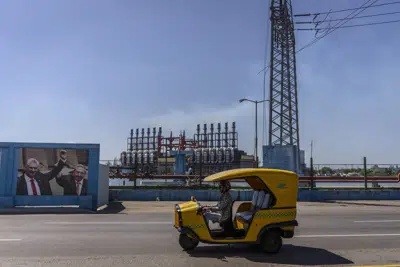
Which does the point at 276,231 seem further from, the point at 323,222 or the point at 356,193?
the point at 356,193

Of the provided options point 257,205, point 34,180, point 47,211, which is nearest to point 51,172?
point 34,180

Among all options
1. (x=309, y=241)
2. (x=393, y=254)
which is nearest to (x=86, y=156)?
(x=309, y=241)

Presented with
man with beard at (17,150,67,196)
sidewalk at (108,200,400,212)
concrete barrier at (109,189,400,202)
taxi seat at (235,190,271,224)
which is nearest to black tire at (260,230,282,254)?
taxi seat at (235,190,271,224)

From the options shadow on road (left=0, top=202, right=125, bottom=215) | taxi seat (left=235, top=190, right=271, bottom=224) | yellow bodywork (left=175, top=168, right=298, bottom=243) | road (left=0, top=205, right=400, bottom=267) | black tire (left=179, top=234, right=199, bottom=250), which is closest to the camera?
road (left=0, top=205, right=400, bottom=267)

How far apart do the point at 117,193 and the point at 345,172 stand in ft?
57.1

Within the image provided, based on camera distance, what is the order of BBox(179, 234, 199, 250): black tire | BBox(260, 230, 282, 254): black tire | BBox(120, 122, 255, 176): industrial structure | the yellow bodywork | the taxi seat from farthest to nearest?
BBox(120, 122, 255, 176): industrial structure → the taxi seat → BBox(179, 234, 199, 250): black tire → BBox(260, 230, 282, 254): black tire → the yellow bodywork

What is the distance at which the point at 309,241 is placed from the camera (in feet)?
32.9

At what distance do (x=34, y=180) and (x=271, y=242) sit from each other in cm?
1509

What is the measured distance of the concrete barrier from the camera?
25609mm

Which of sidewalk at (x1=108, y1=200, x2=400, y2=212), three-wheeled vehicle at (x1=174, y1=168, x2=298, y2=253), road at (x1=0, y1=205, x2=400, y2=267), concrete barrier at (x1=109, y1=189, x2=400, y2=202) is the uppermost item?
three-wheeled vehicle at (x1=174, y1=168, x2=298, y2=253)

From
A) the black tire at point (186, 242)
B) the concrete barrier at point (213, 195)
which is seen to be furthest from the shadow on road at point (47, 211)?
the black tire at point (186, 242)

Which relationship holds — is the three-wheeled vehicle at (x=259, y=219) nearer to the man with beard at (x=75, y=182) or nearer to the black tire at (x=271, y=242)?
the black tire at (x=271, y=242)

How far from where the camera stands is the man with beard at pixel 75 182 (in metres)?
20.1

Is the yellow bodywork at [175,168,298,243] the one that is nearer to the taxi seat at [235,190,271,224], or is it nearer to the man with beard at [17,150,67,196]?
the taxi seat at [235,190,271,224]
